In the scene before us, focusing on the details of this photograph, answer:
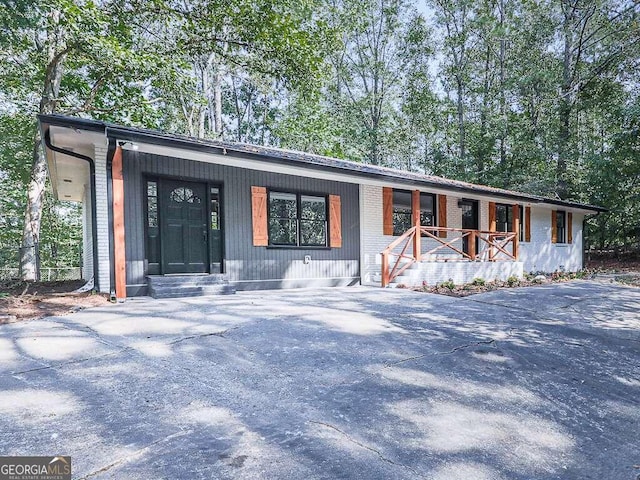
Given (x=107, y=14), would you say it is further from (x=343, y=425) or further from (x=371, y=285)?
(x=343, y=425)

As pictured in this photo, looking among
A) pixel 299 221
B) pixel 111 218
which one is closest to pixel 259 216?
pixel 299 221

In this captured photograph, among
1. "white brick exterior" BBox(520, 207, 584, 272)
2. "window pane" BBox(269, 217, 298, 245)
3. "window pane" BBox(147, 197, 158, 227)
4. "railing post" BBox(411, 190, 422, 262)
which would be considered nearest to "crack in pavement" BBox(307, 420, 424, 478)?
"window pane" BBox(147, 197, 158, 227)

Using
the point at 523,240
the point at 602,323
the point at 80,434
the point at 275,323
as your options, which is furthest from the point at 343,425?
the point at 523,240

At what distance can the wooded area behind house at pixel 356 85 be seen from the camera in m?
10.1

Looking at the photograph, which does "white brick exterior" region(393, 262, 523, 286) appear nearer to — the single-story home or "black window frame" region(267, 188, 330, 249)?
the single-story home

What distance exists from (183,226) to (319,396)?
520cm

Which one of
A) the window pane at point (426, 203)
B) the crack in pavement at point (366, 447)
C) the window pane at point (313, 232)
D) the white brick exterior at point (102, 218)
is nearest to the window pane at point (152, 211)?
the white brick exterior at point (102, 218)

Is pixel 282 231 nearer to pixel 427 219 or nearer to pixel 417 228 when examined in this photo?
pixel 417 228

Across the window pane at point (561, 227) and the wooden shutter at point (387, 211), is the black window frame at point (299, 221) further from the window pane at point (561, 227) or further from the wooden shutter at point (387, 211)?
the window pane at point (561, 227)

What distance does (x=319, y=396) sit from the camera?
95.2 inches

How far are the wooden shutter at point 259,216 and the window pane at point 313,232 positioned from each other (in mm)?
994

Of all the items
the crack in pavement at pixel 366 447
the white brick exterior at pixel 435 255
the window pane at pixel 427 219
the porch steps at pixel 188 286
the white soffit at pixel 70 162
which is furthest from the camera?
the window pane at pixel 427 219

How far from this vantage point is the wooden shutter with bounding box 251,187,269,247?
7.39 meters

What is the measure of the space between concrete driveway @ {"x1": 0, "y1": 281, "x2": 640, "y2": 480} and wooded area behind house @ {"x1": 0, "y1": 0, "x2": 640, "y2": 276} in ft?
22.7
